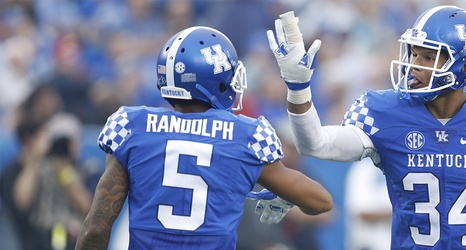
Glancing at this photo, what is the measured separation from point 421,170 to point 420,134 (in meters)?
0.17

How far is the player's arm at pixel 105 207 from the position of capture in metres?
4.05

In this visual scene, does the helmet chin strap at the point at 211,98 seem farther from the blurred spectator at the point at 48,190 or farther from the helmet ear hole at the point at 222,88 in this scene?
the blurred spectator at the point at 48,190

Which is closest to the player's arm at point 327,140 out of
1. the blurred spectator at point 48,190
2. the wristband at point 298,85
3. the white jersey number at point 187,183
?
the wristband at point 298,85

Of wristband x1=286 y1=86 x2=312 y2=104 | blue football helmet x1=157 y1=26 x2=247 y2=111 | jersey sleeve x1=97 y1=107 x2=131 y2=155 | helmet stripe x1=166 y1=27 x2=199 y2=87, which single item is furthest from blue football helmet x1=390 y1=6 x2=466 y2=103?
jersey sleeve x1=97 y1=107 x2=131 y2=155

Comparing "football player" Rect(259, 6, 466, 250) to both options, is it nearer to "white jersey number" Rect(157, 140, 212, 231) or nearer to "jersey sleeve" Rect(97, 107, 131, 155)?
"white jersey number" Rect(157, 140, 212, 231)

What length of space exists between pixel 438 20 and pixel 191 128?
4.22ft

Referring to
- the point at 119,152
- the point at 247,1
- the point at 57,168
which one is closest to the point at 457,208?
the point at 119,152

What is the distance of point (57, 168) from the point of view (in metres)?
7.68

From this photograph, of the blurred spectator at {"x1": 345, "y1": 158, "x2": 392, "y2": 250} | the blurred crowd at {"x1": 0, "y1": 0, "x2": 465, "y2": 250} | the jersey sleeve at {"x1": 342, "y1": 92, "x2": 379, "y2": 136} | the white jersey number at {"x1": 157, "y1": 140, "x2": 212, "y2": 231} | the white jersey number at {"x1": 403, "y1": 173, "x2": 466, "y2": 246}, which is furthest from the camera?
the blurred crowd at {"x1": 0, "y1": 0, "x2": 465, "y2": 250}

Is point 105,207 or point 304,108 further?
point 304,108

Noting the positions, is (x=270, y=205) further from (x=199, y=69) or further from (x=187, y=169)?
(x=199, y=69)

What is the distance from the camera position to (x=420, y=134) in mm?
4438

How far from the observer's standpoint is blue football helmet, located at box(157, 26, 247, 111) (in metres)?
4.09

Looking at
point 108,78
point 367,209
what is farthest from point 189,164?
point 108,78
